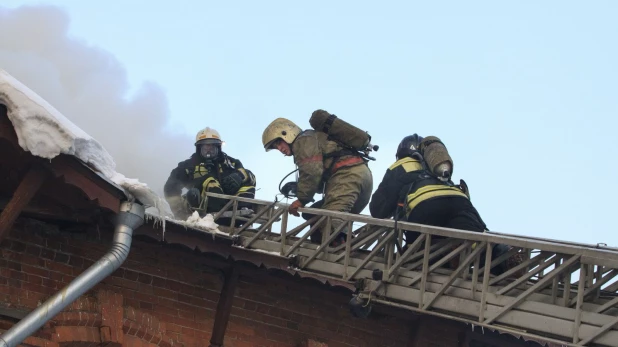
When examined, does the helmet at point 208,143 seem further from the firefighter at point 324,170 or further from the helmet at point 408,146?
the helmet at point 408,146

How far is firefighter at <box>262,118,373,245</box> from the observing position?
31.4ft

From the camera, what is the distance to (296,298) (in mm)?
9508

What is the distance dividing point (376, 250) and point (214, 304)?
5.68 feet

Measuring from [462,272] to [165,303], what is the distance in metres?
2.80

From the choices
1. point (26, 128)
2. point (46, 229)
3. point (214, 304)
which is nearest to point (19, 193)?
point (26, 128)

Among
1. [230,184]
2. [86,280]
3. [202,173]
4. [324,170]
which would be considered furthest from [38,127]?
[202,173]

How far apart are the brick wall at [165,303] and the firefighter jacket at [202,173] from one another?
2.04 metres

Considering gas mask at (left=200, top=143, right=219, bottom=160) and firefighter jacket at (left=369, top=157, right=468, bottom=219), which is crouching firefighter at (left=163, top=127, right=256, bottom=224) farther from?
firefighter jacket at (left=369, top=157, right=468, bottom=219)

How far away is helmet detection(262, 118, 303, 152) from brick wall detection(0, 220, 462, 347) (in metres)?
1.56

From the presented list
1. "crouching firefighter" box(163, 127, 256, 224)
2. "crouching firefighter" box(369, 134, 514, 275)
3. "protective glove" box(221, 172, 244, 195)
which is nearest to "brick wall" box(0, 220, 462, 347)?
"crouching firefighter" box(369, 134, 514, 275)

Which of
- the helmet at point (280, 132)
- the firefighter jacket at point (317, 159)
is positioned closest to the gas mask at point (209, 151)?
the helmet at point (280, 132)

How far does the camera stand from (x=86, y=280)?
7.05 metres

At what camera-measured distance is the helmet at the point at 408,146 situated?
9.48m

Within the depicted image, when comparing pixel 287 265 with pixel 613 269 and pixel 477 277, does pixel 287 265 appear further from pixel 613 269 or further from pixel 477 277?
pixel 613 269
